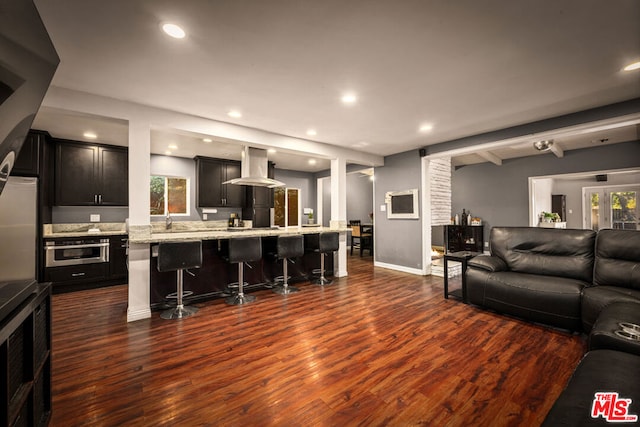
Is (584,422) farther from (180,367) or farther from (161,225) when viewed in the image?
(161,225)

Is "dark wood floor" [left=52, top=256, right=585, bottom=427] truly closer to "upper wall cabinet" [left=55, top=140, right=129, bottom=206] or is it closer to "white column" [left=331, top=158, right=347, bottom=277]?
"white column" [left=331, top=158, right=347, bottom=277]

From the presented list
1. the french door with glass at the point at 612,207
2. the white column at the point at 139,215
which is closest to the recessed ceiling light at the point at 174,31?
the white column at the point at 139,215

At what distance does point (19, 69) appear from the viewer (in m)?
1.02

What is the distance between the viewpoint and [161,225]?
563 cm

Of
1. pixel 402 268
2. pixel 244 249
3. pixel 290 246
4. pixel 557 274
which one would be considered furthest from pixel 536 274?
pixel 244 249

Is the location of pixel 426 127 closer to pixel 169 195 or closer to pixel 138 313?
pixel 138 313

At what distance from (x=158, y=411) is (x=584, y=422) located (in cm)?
208

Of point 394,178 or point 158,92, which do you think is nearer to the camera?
point 158,92

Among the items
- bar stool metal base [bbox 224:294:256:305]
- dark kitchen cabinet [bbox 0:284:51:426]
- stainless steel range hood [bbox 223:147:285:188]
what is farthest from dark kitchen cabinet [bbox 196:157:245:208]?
dark kitchen cabinet [bbox 0:284:51:426]

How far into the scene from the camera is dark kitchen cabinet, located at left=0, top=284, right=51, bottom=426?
3.19 ft

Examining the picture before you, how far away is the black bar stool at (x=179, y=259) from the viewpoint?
3.07m

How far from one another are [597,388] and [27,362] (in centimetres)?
248

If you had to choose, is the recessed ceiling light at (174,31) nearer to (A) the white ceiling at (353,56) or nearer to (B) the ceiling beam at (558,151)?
(A) the white ceiling at (353,56)

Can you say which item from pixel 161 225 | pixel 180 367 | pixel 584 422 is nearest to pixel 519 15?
pixel 584 422
